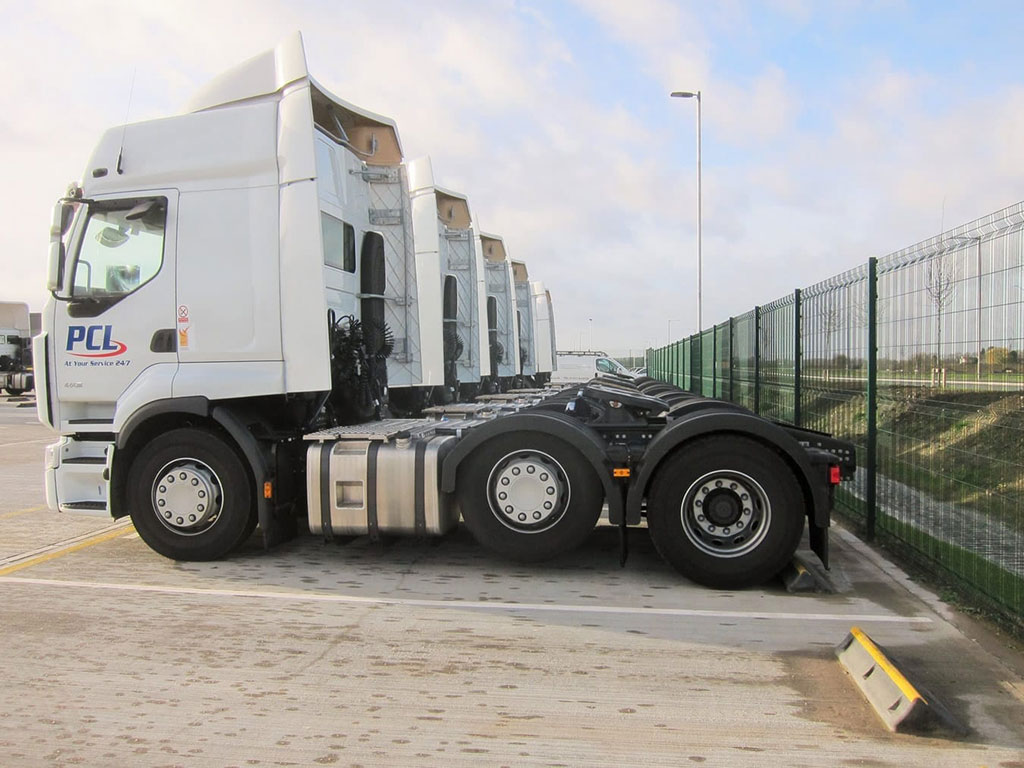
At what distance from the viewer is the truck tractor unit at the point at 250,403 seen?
6.55m

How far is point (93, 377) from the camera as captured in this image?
7266 millimetres

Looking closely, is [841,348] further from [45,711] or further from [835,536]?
[45,711]

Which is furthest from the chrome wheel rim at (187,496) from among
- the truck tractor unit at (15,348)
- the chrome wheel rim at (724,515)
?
the truck tractor unit at (15,348)

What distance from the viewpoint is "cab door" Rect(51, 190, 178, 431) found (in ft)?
23.3

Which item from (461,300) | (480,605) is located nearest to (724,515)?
(480,605)

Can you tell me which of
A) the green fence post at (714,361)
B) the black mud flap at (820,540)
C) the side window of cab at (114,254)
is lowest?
the black mud flap at (820,540)

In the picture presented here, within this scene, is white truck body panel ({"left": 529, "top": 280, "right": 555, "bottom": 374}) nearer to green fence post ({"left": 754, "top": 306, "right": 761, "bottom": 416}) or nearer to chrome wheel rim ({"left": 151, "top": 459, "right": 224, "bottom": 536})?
green fence post ({"left": 754, "top": 306, "right": 761, "bottom": 416})

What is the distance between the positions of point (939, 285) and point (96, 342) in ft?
21.1

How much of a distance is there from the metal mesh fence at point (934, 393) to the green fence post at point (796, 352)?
22mm

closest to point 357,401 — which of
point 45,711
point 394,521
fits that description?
point 394,521

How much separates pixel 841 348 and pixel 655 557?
2.72m

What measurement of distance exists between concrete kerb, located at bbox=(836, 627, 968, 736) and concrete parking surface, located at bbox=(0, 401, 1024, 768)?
66 millimetres

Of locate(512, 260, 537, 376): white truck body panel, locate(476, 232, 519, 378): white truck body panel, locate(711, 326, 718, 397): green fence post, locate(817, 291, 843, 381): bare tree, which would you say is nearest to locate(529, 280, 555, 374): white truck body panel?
locate(512, 260, 537, 376): white truck body panel

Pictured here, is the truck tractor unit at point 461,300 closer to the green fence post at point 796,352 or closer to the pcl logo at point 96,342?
the green fence post at point 796,352
